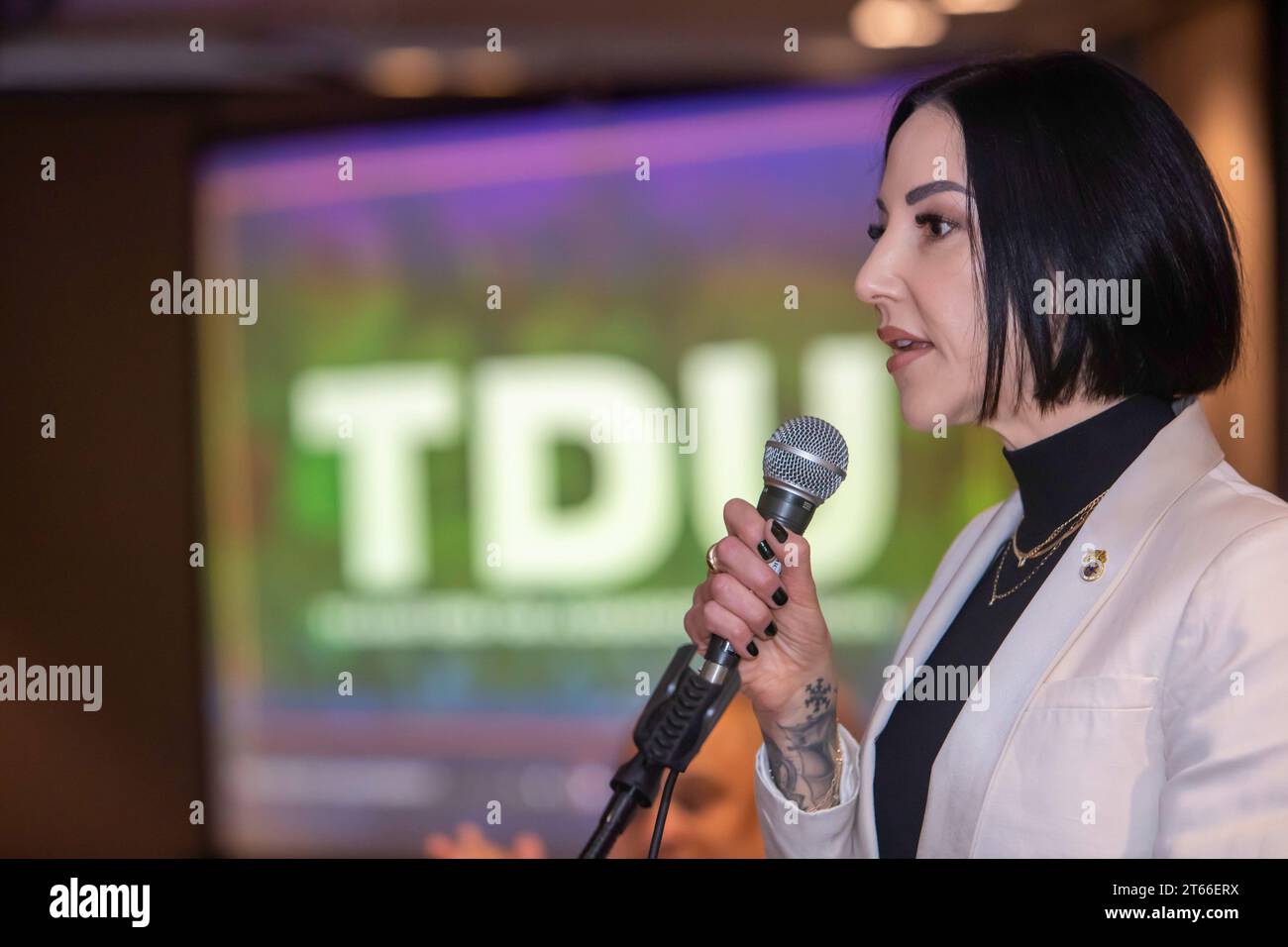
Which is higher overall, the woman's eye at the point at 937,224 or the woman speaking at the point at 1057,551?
the woman's eye at the point at 937,224

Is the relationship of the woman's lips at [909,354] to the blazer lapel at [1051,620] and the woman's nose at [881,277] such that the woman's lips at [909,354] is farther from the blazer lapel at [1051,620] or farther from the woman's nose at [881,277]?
the blazer lapel at [1051,620]

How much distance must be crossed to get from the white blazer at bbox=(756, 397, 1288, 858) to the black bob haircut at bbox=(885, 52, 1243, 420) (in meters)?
0.09

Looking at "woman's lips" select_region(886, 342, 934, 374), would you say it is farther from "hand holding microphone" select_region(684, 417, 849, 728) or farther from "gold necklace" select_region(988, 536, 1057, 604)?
"gold necklace" select_region(988, 536, 1057, 604)

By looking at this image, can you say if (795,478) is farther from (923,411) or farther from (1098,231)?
(1098,231)

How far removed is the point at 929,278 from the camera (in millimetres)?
1221

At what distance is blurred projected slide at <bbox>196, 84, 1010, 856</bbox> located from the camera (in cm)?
362

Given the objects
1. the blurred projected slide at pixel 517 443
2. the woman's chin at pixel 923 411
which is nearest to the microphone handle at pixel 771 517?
the woman's chin at pixel 923 411

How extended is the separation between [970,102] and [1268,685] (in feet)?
2.16

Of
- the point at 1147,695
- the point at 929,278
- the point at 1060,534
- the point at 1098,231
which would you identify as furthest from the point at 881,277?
the point at 1147,695

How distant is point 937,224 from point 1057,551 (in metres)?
0.37

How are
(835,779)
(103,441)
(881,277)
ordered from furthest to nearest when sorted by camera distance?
1. (103,441)
2. (835,779)
3. (881,277)

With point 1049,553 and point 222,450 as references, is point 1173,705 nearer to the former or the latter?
point 1049,553

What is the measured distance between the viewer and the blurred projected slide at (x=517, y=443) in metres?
3.62
